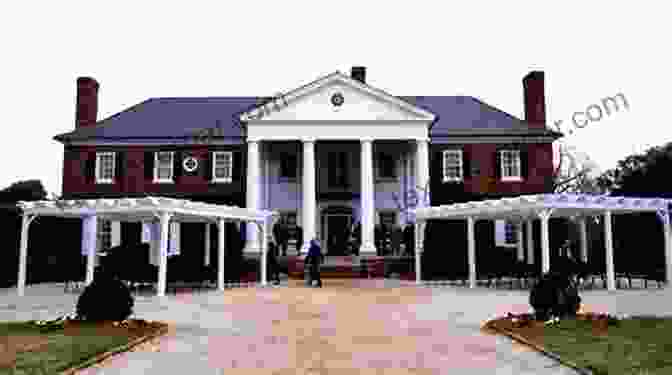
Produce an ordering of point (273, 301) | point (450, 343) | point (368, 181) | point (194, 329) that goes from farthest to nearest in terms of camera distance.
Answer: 1. point (368, 181)
2. point (273, 301)
3. point (194, 329)
4. point (450, 343)

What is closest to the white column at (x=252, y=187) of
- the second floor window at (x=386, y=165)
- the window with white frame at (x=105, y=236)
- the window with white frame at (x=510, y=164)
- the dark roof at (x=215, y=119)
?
the dark roof at (x=215, y=119)

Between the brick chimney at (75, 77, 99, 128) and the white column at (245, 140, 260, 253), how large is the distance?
970 cm

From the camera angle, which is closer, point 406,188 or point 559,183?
point 406,188

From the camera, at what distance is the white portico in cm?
2570

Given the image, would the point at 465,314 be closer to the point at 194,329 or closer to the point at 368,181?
the point at 194,329

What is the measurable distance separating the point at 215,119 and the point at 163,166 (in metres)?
4.00

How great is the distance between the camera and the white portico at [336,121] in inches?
1012

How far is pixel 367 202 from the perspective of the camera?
25328 millimetres

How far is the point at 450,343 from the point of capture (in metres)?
8.70

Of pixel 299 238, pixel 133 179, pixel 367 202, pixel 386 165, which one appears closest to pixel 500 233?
A: pixel 386 165

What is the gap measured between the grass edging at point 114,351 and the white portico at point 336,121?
16.2 metres

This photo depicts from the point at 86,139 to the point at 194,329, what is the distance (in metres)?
21.5

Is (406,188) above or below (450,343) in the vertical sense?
above

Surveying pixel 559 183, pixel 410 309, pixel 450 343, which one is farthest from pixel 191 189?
pixel 559 183
